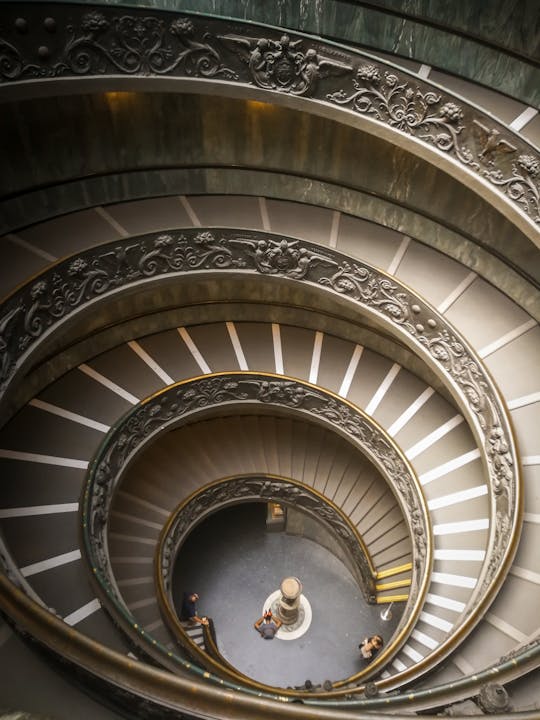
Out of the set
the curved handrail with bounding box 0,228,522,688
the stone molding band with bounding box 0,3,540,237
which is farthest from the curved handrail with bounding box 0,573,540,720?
the stone molding band with bounding box 0,3,540,237

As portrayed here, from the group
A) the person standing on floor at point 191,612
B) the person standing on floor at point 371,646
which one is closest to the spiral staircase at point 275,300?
the person standing on floor at point 191,612

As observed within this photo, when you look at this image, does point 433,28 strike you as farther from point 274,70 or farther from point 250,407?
point 250,407

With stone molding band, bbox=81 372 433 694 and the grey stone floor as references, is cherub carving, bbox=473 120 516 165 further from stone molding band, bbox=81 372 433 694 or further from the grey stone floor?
the grey stone floor

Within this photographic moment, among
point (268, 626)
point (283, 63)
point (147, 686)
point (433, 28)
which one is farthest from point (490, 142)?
point (268, 626)

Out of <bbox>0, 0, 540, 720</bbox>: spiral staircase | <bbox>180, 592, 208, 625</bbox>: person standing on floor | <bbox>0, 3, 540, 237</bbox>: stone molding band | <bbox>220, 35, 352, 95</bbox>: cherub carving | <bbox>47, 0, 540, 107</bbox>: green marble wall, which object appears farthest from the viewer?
<bbox>180, 592, 208, 625</bbox>: person standing on floor

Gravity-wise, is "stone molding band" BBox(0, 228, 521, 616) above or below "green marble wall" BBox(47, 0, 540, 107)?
below

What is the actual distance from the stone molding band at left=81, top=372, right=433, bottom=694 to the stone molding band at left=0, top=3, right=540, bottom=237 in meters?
5.33

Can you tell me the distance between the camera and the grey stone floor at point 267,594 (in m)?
11.8

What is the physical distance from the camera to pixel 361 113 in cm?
823

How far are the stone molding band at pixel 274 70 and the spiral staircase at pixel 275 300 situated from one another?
3 centimetres

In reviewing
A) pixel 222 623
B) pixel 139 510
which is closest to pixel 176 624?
pixel 139 510

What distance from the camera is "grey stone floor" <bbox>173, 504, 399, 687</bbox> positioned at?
38.8 ft

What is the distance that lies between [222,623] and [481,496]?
24.3 feet

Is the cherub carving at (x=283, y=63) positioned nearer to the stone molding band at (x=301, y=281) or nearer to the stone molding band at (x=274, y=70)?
the stone molding band at (x=274, y=70)
